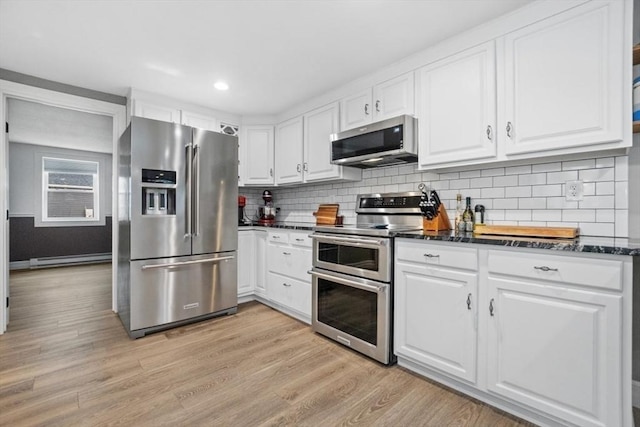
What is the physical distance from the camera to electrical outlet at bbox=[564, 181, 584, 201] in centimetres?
188

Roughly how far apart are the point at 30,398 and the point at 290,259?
2026 mm

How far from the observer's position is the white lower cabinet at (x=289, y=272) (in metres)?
2.96

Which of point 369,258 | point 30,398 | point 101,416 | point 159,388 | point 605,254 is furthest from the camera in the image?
point 369,258

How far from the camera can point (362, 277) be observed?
2273mm

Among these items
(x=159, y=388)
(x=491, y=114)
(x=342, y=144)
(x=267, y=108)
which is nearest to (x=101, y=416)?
(x=159, y=388)

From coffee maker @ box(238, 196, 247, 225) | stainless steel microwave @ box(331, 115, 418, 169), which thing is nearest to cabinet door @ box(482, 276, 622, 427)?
stainless steel microwave @ box(331, 115, 418, 169)

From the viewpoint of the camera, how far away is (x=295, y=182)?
359cm

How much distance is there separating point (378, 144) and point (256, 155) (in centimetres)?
189

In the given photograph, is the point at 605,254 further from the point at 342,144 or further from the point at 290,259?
the point at 290,259

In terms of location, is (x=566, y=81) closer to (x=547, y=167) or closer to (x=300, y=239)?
(x=547, y=167)

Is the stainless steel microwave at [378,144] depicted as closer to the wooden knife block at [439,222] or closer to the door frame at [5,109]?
the wooden knife block at [439,222]

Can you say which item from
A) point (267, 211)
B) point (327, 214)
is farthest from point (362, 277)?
point (267, 211)

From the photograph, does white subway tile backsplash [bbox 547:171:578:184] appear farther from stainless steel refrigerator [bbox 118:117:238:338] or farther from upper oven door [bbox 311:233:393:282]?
stainless steel refrigerator [bbox 118:117:238:338]

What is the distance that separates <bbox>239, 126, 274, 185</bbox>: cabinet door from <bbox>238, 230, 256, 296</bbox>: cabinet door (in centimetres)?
73
